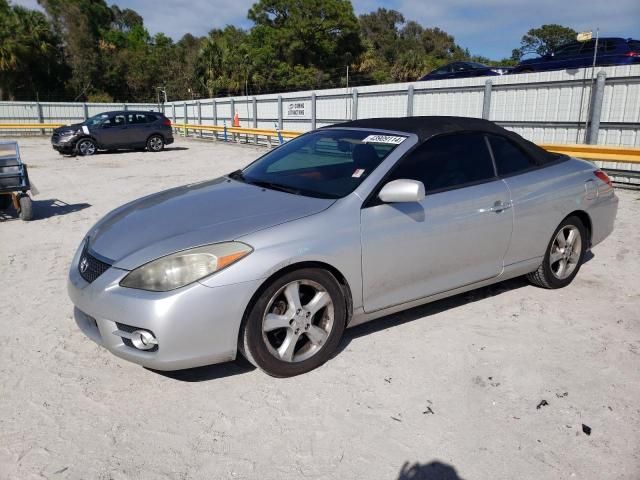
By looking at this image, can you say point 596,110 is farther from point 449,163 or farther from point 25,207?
point 25,207

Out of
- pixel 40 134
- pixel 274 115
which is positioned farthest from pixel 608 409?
pixel 40 134

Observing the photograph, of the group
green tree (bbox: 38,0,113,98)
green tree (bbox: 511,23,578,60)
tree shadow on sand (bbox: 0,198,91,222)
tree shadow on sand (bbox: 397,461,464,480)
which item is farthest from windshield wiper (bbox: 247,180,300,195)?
green tree (bbox: 511,23,578,60)

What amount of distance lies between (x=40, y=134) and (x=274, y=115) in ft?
56.5

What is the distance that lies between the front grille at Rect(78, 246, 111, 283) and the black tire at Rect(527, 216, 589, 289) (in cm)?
345

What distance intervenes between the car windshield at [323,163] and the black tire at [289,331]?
0.63m

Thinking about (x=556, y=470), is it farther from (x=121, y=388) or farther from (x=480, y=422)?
(x=121, y=388)

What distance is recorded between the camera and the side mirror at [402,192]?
331cm

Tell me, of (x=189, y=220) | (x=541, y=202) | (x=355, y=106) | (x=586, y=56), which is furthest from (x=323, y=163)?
(x=355, y=106)

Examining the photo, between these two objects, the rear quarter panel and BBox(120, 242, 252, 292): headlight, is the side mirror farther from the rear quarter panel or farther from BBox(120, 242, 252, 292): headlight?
the rear quarter panel

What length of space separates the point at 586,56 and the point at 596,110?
4.29m

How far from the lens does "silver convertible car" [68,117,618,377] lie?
2.88 metres

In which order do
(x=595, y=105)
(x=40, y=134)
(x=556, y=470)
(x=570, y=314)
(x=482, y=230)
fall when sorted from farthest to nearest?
1. (x=40, y=134)
2. (x=595, y=105)
3. (x=570, y=314)
4. (x=482, y=230)
5. (x=556, y=470)

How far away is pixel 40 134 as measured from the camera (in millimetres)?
31734

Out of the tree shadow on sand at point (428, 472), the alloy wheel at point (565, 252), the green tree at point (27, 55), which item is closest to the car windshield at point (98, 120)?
the alloy wheel at point (565, 252)
